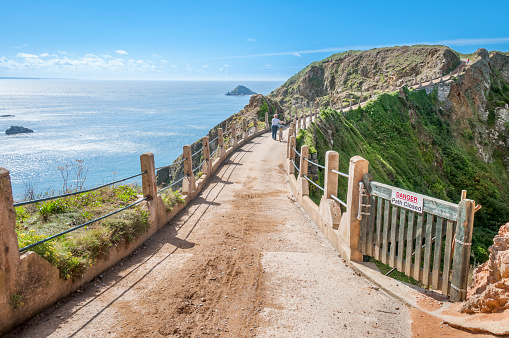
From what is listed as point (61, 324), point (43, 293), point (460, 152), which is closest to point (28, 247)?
point (43, 293)

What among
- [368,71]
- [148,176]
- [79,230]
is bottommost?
[79,230]

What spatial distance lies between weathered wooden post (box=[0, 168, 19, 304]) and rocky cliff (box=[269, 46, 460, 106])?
135 ft

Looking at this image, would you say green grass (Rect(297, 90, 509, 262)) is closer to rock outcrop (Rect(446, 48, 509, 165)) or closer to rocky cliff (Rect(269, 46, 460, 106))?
rock outcrop (Rect(446, 48, 509, 165))

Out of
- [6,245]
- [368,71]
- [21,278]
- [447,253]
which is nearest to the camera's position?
[6,245]

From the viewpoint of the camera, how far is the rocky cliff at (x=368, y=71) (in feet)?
177

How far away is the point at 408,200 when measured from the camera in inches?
201

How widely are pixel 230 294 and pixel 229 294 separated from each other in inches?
0.6

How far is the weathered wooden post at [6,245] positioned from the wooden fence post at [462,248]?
17.0ft

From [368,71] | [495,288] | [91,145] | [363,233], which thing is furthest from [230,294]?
[91,145]

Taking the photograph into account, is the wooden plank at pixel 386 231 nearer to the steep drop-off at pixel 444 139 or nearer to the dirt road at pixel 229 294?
the dirt road at pixel 229 294

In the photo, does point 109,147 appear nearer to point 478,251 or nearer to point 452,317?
point 478,251

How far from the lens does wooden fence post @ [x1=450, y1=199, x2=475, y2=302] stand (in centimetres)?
442

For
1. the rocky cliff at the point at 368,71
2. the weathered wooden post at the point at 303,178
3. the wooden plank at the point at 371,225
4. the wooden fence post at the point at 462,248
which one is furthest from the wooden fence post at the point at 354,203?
the rocky cliff at the point at 368,71

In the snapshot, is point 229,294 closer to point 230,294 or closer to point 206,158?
point 230,294
